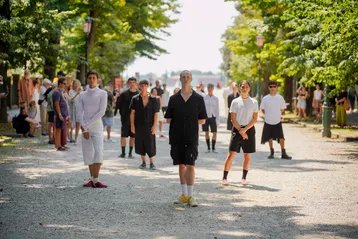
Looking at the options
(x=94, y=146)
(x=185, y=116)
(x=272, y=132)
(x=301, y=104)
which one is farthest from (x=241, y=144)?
(x=301, y=104)

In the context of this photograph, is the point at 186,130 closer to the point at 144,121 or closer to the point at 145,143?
the point at 145,143

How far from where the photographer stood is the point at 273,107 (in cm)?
1513

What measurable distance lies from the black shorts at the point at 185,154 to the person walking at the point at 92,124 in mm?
1957

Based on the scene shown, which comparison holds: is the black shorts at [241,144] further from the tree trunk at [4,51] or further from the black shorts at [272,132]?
the tree trunk at [4,51]

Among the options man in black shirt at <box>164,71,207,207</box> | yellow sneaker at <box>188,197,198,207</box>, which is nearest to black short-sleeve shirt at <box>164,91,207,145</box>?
man in black shirt at <box>164,71,207,207</box>

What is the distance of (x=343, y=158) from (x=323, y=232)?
8654 mm

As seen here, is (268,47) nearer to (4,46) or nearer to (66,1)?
(66,1)

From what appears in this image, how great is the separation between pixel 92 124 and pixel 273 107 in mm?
5667

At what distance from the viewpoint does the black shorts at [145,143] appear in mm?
13133

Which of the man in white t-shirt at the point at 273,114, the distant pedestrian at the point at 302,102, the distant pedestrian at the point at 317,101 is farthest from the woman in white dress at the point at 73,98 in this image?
the distant pedestrian at the point at 302,102

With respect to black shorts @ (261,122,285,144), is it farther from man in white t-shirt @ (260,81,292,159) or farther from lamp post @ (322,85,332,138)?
lamp post @ (322,85,332,138)

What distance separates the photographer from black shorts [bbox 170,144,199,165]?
9.09 m

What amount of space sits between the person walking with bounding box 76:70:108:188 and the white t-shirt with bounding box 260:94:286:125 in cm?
536

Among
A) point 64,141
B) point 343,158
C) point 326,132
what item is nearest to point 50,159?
point 64,141
